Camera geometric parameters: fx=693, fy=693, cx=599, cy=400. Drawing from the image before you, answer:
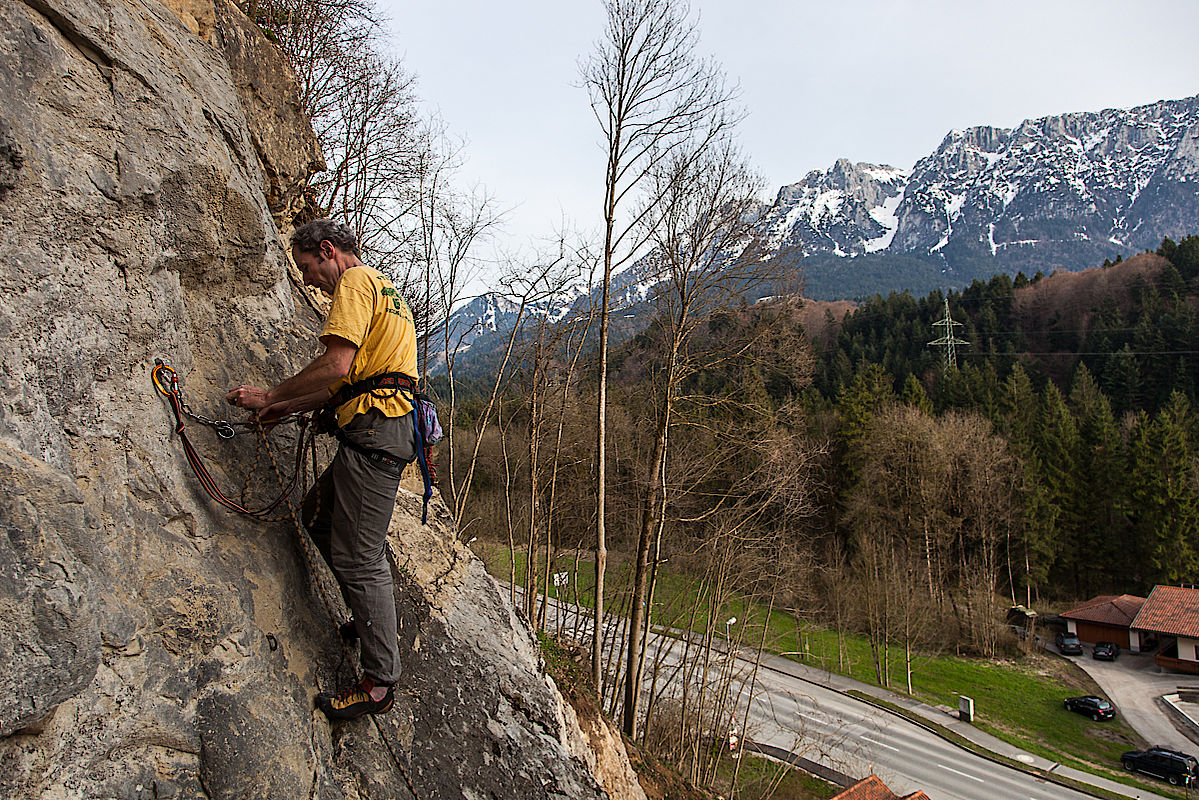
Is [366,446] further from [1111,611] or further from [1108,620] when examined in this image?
[1111,611]

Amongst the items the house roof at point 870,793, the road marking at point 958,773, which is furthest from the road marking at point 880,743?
the house roof at point 870,793

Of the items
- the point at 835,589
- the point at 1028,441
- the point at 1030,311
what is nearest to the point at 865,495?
the point at 835,589

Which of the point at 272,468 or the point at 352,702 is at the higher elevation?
the point at 272,468

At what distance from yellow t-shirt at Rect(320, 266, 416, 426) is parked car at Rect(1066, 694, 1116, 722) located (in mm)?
32098

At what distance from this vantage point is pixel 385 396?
3543 mm

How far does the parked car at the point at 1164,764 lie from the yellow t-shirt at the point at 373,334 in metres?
28.2

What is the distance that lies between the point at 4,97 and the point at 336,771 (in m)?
3.30

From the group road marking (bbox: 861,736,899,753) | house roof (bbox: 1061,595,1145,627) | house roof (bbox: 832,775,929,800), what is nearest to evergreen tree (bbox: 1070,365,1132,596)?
house roof (bbox: 1061,595,1145,627)

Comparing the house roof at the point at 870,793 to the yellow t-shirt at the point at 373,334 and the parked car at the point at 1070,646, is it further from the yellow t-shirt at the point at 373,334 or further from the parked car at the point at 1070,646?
the parked car at the point at 1070,646

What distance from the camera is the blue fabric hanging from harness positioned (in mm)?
3543

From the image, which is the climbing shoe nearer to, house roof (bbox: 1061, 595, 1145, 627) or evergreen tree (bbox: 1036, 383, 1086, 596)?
house roof (bbox: 1061, 595, 1145, 627)

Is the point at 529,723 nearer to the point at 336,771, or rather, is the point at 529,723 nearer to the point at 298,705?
the point at 336,771

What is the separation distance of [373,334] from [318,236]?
2.27 ft

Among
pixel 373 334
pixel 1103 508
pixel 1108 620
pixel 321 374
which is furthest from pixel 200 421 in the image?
pixel 1103 508
